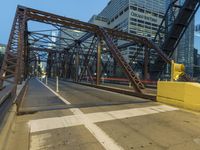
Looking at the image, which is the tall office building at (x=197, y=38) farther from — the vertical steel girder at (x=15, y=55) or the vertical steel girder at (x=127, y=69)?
the vertical steel girder at (x=15, y=55)

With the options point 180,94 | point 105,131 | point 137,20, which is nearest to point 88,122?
point 105,131

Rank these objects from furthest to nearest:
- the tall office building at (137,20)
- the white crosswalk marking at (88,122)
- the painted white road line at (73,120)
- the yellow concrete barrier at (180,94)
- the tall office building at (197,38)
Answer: the tall office building at (137,20)
the tall office building at (197,38)
the yellow concrete barrier at (180,94)
the painted white road line at (73,120)
the white crosswalk marking at (88,122)

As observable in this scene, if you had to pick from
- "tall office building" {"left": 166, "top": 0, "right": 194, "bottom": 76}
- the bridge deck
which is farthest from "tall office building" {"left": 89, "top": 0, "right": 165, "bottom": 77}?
the bridge deck

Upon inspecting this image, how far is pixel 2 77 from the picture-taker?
9.34 m

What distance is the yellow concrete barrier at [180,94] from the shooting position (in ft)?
23.1

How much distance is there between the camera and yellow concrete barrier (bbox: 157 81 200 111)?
23.1 feet

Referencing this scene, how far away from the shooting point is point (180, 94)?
7.70 metres

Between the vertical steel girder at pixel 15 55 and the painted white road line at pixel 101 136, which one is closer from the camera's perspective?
the painted white road line at pixel 101 136

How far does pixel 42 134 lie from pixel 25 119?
154 cm

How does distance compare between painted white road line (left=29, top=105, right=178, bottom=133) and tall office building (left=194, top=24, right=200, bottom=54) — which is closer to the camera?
painted white road line (left=29, top=105, right=178, bottom=133)

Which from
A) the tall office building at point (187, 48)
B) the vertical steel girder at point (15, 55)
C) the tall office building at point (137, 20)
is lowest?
the vertical steel girder at point (15, 55)

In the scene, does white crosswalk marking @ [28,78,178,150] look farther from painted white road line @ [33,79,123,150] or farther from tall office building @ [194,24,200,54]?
tall office building @ [194,24,200,54]

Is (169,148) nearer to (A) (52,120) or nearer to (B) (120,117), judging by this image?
(B) (120,117)

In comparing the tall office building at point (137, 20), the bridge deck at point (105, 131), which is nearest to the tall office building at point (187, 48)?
the tall office building at point (137, 20)
